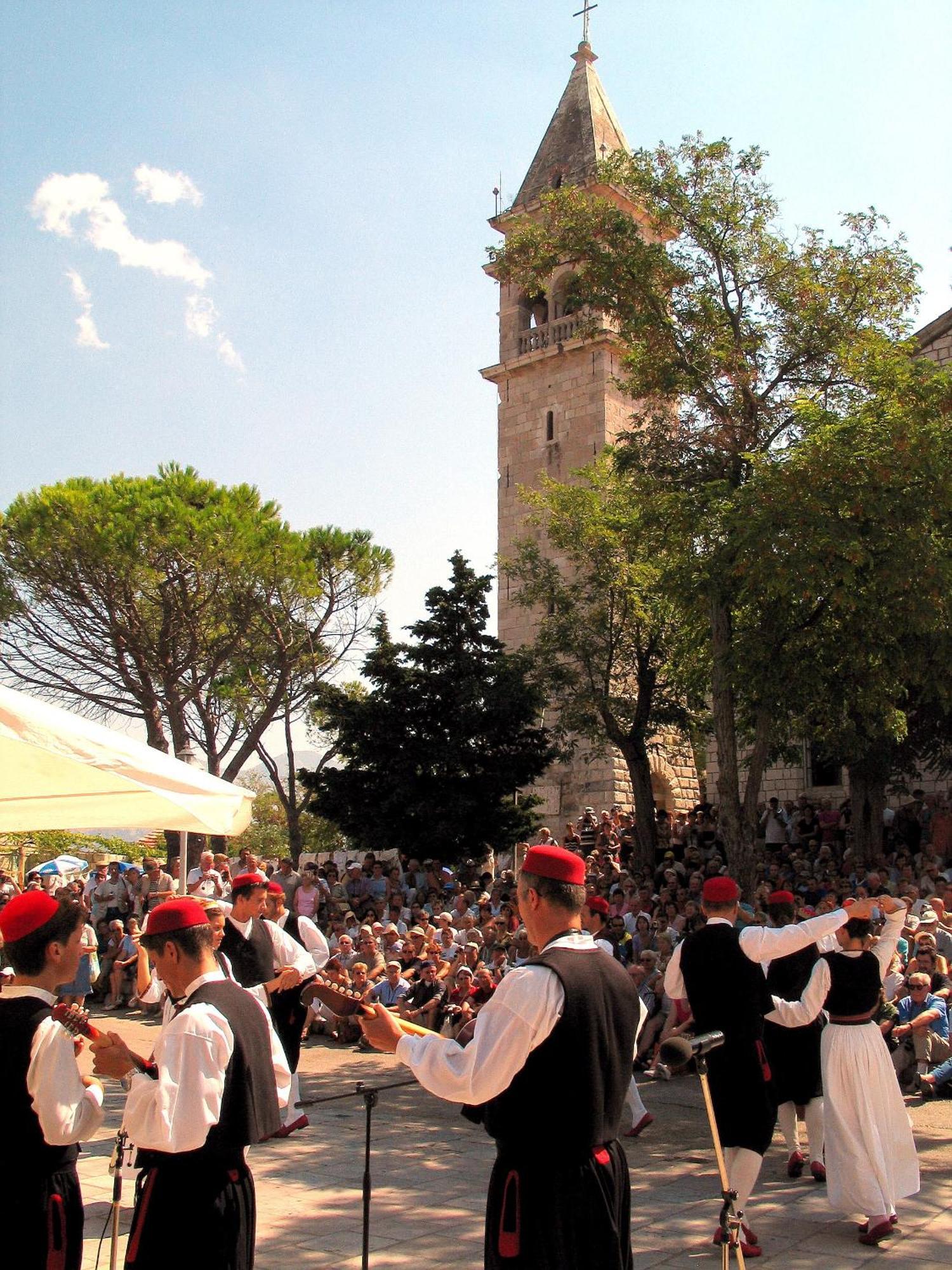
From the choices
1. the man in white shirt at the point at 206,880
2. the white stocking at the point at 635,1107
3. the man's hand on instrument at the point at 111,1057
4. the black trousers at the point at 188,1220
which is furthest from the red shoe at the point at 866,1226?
the man in white shirt at the point at 206,880

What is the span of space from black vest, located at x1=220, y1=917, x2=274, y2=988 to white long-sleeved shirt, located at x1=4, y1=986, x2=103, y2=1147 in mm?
3743

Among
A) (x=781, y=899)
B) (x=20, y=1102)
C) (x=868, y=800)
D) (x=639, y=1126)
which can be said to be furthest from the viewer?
(x=868, y=800)

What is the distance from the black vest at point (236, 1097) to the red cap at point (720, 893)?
3.07 m

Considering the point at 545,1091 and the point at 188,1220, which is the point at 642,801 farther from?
the point at 545,1091

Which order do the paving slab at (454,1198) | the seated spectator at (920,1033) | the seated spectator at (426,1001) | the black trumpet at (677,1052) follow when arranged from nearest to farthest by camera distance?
1. the black trumpet at (677,1052)
2. the paving slab at (454,1198)
3. the seated spectator at (920,1033)
4. the seated spectator at (426,1001)

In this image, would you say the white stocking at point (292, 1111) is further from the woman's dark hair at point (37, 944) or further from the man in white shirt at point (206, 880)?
the man in white shirt at point (206, 880)

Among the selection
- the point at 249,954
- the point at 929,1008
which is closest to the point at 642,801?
the point at 929,1008

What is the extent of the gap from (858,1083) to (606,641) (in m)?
17.3

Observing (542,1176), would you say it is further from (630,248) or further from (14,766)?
(630,248)

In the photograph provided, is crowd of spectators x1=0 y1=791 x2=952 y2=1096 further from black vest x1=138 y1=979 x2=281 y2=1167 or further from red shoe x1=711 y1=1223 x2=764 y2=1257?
black vest x1=138 y1=979 x2=281 y2=1167

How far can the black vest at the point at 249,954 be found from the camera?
718 centimetres

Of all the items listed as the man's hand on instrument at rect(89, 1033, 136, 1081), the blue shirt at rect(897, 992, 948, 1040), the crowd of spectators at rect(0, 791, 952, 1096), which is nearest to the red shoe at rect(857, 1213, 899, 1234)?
the crowd of spectators at rect(0, 791, 952, 1096)

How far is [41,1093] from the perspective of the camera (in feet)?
11.0

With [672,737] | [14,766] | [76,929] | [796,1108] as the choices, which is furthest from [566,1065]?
[672,737]
